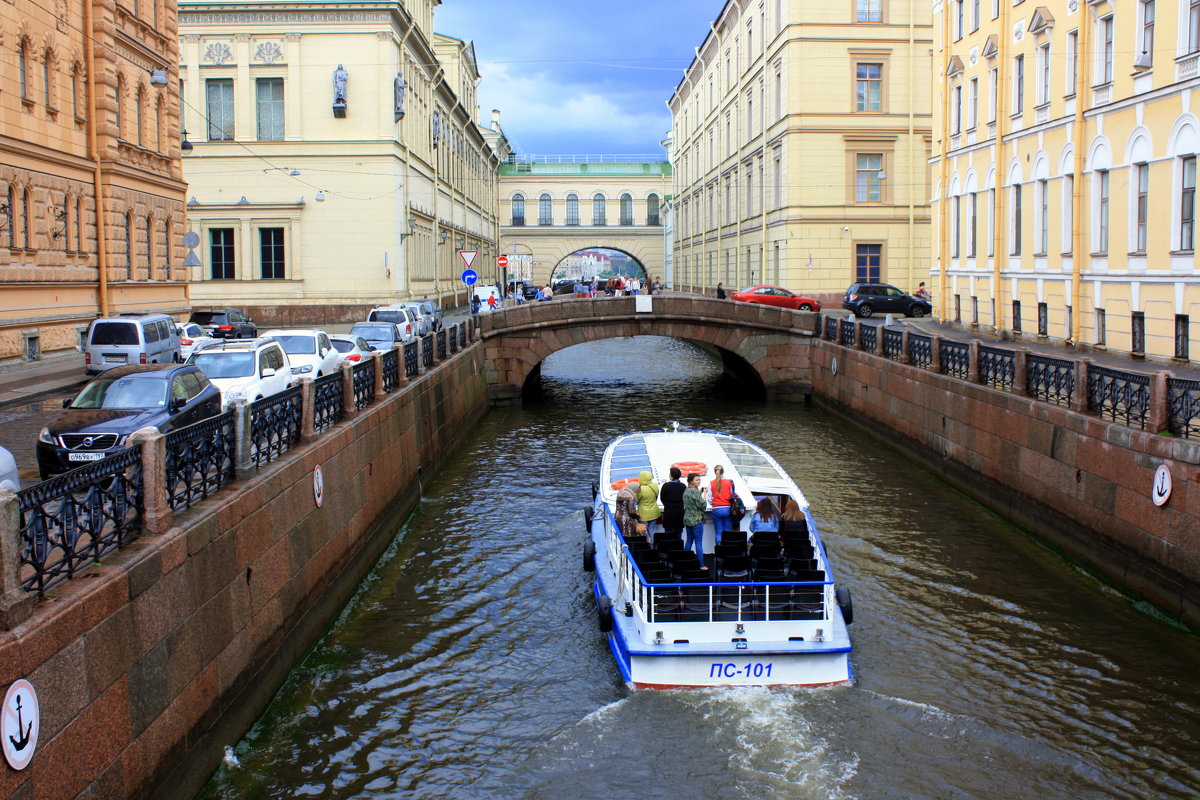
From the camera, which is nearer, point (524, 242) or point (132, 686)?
point (132, 686)

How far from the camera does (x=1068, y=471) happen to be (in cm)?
1673

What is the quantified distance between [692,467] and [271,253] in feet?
118

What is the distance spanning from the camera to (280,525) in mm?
12273

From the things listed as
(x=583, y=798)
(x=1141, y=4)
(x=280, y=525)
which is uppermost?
(x=1141, y=4)

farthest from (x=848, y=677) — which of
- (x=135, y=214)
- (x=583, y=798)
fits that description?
(x=135, y=214)

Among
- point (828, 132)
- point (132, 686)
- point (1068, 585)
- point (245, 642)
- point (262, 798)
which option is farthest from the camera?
point (828, 132)

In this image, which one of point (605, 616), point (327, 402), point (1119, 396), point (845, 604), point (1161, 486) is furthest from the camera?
point (327, 402)

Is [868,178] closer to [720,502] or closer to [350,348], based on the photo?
Result: [350,348]

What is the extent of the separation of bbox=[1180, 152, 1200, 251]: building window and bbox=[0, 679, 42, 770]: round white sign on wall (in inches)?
856

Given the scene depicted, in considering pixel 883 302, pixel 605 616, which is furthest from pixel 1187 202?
pixel 883 302

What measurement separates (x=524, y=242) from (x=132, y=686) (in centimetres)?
9367

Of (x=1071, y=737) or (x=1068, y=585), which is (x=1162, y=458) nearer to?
(x=1068, y=585)

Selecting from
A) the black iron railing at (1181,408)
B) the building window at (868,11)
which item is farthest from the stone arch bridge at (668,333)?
the black iron railing at (1181,408)

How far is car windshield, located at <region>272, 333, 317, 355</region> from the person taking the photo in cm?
2409
